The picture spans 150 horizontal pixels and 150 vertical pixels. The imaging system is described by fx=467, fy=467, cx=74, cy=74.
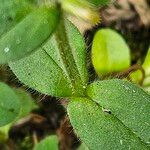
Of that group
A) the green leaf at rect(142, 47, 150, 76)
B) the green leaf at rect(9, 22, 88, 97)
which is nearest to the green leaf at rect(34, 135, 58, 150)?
the green leaf at rect(9, 22, 88, 97)

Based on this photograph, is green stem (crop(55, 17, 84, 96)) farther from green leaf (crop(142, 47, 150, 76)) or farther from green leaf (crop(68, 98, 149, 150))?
green leaf (crop(142, 47, 150, 76))

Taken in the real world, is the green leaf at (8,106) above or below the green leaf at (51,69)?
below

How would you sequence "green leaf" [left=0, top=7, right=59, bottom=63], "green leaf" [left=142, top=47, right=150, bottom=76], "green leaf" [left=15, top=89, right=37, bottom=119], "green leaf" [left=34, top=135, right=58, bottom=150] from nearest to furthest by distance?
"green leaf" [left=0, top=7, right=59, bottom=63]
"green leaf" [left=34, top=135, right=58, bottom=150]
"green leaf" [left=15, top=89, right=37, bottom=119]
"green leaf" [left=142, top=47, right=150, bottom=76]

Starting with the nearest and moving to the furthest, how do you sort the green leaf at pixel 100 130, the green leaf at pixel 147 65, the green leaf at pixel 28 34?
the green leaf at pixel 28 34 → the green leaf at pixel 100 130 → the green leaf at pixel 147 65

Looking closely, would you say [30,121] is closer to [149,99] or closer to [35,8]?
[149,99]

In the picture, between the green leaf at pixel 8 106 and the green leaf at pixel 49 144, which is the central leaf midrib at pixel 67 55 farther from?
the green leaf at pixel 49 144

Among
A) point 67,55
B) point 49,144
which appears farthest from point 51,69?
point 49,144

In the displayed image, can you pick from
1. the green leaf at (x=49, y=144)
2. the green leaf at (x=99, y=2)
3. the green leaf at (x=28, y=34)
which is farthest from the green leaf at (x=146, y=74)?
the green leaf at (x=28, y=34)

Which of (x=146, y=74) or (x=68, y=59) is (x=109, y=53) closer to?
(x=146, y=74)
